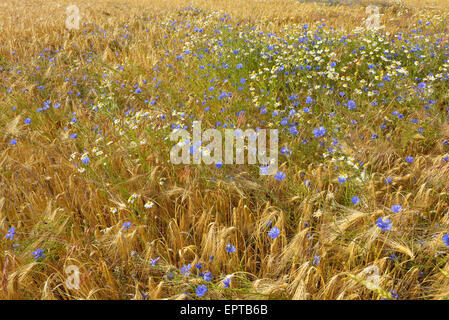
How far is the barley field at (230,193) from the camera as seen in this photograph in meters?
1.48

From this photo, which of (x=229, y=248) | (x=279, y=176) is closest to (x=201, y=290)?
(x=229, y=248)

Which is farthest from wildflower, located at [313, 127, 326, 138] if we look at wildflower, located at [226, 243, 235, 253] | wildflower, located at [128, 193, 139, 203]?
wildflower, located at [128, 193, 139, 203]

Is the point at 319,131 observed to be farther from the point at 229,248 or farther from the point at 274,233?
the point at 229,248

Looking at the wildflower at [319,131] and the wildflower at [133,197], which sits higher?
the wildflower at [319,131]

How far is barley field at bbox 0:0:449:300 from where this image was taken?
1476mm

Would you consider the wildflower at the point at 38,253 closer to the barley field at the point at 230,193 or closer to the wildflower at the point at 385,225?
the barley field at the point at 230,193

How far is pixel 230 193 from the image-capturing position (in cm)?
197

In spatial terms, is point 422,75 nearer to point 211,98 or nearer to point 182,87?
point 211,98

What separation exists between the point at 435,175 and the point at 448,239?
70 cm

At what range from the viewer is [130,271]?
5.30 feet

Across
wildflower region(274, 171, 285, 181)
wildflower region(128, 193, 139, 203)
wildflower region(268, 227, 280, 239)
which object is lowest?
wildflower region(268, 227, 280, 239)

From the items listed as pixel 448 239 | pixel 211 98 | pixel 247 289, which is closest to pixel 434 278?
pixel 448 239

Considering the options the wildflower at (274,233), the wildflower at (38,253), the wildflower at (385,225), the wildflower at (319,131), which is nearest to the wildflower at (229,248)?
the wildflower at (274,233)

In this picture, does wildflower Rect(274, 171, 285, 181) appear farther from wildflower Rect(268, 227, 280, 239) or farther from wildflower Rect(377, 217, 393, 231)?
wildflower Rect(377, 217, 393, 231)
